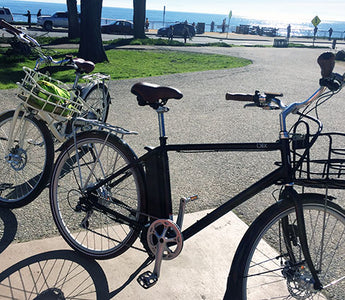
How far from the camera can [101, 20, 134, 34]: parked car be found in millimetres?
30812

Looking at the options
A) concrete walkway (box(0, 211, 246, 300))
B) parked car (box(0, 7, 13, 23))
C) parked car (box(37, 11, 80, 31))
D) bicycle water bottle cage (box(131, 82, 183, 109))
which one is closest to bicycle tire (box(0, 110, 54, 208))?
concrete walkway (box(0, 211, 246, 300))

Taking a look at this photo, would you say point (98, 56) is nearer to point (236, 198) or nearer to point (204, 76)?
point (204, 76)

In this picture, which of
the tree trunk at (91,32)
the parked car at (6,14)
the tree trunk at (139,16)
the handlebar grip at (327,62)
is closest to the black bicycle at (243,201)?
the handlebar grip at (327,62)

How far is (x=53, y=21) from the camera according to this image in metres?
32.2

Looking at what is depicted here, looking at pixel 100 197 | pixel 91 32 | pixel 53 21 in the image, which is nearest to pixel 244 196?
pixel 100 197

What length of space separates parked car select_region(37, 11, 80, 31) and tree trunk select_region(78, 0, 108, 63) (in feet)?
65.3

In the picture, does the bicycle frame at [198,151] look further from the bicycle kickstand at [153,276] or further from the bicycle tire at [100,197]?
the bicycle kickstand at [153,276]

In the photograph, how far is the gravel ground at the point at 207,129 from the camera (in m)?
3.70

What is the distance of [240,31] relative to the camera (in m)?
46.8

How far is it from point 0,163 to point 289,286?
354 centimetres

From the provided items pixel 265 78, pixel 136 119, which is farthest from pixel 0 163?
pixel 265 78

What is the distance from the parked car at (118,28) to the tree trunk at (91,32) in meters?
18.3

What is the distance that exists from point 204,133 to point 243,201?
370 cm

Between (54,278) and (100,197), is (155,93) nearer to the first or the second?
(100,197)
